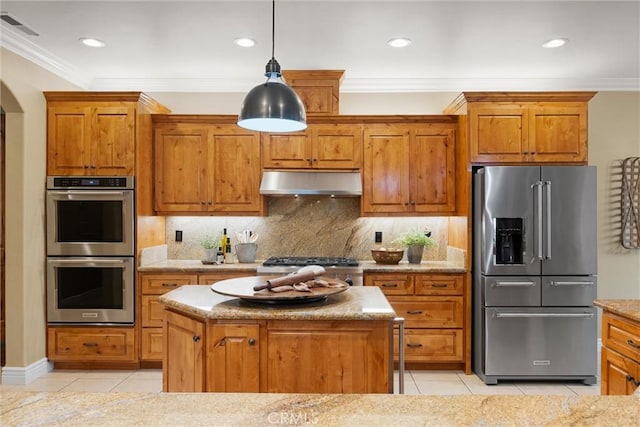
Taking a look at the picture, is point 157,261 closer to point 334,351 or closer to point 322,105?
point 322,105

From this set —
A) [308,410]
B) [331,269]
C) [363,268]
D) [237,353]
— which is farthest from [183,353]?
[363,268]

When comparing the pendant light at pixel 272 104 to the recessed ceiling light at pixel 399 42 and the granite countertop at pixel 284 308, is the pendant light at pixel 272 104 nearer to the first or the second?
the granite countertop at pixel 284 308

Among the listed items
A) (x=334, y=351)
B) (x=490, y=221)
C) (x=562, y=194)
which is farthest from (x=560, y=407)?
(x=562, y=194)

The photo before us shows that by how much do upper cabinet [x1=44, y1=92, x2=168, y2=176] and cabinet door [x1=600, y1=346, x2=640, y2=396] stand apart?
390 centimetres

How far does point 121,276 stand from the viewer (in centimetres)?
407

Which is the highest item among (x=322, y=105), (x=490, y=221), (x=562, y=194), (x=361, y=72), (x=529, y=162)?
(x=361, y=72)

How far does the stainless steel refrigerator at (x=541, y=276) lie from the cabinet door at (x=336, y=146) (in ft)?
4.11

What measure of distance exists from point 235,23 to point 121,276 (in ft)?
7.99

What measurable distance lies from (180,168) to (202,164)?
223 millimetres

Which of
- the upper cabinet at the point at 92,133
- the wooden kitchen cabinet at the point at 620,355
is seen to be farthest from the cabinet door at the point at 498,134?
the upper cabinet at the point at 92,133

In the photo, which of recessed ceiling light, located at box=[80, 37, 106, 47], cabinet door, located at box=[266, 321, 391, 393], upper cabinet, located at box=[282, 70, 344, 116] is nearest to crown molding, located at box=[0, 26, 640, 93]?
upper cabinet, located at box=[282, 70, 344, 116]

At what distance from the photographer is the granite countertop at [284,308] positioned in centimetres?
221

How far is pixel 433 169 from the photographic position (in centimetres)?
436

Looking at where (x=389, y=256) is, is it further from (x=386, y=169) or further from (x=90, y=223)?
(x=90, y=223)
